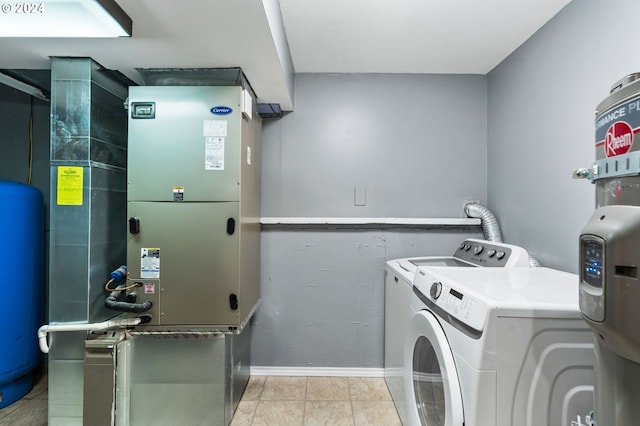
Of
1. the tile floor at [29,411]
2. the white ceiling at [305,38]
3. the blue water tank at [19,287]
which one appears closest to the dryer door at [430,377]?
the white ceiling at [305,38]

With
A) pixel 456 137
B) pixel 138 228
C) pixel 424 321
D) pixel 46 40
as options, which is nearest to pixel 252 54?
pixel 46 40

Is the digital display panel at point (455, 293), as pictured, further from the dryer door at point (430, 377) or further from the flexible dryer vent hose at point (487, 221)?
the flexible dryer vent hose at point (487, 221)

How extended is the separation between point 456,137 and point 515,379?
190 centimetres

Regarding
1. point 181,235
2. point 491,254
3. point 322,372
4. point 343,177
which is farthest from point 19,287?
point 491,254

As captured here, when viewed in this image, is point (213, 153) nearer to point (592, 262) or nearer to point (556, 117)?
point (592, 262)

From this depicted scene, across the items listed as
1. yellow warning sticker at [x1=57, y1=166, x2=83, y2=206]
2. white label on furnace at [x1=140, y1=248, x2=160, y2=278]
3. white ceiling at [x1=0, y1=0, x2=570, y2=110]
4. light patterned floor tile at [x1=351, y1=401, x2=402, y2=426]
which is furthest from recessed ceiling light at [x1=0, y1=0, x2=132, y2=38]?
light patterned floor tile at [x1=351, y1=401, x2=402, y2=426]

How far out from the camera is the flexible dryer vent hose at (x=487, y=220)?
80.8 inches

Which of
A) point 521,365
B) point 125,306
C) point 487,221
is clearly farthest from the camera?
point 487,221

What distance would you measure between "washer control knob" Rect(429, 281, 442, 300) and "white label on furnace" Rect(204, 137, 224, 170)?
4.07 ft

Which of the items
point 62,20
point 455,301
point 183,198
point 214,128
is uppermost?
point 62,20

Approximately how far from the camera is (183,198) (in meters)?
1.59

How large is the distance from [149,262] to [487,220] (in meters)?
2.24

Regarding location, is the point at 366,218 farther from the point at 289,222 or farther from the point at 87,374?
the point at 87,374

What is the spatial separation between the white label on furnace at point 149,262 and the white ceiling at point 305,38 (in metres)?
1.05
